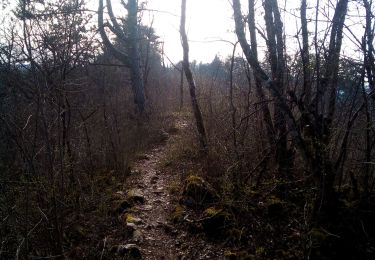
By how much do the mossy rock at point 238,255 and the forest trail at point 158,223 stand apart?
0.15 m

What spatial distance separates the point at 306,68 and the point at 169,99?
1101cm

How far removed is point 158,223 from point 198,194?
0.74 meters

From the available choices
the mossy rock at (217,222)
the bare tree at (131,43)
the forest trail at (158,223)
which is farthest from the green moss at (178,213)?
the bare tree at (131,43)

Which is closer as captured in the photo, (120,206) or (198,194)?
(198,194)

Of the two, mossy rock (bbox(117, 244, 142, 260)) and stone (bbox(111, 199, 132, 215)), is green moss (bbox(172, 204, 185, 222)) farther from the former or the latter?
mossy rock (bbox(117, 244, 142, 260))

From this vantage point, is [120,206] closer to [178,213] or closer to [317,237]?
[178,213]

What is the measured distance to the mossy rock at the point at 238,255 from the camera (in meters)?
3.71

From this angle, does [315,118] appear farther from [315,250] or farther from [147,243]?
[147,243]

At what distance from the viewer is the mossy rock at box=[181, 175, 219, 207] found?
202 inches

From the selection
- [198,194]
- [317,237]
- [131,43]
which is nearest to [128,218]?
[198,194]

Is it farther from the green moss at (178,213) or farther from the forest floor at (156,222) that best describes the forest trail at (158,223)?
the green moss at (178,213)

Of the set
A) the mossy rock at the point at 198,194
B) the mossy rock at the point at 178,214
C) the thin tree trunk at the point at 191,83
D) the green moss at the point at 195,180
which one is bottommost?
the mossy rock at the point at 178,214

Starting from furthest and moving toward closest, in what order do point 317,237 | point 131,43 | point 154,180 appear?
point 131,43
point 154,180
point 317,237

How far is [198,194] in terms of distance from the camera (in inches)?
205
